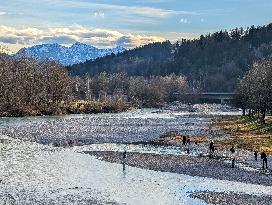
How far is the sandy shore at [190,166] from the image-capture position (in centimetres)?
5426

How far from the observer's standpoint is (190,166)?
200ft

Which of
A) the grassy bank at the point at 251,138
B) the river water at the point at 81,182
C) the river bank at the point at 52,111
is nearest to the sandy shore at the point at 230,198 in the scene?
the river water at the point at 81,182

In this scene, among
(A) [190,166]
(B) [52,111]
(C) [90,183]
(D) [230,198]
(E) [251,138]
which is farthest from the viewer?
(B) [52,111]

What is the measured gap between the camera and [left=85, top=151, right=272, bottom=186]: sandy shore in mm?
54256

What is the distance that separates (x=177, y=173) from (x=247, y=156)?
55.8ft

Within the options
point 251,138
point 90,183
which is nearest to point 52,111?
point 251,138

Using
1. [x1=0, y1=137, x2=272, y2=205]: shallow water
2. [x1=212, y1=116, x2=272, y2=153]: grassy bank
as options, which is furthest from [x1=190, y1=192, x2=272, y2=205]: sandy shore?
[x1=212, y1=116, x2=272, y2=153]: grassy bank

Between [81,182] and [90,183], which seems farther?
[81,182]

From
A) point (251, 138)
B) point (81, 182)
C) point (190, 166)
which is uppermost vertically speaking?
point (81, 182)

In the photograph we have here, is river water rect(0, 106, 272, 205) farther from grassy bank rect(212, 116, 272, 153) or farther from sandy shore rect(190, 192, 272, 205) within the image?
grassy bank rect(212, 116, 272, 153)

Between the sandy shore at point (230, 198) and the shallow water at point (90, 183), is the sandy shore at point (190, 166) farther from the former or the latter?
the sandy shore at point (230, 198)

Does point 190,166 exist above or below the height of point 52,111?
above

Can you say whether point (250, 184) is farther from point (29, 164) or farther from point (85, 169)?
point (29, 164)

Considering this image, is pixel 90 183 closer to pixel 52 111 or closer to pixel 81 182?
pixel 81 182
